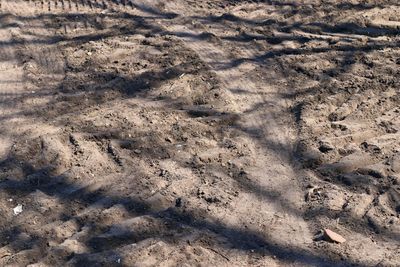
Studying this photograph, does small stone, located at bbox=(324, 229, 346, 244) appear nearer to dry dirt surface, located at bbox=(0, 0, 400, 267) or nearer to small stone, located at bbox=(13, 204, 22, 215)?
dry dirt surface, located at bbox=(0, 0, 400, 267)

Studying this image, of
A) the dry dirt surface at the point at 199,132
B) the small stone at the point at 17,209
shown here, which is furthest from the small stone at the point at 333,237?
the small stone at the point at 17,209

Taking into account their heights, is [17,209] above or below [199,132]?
below

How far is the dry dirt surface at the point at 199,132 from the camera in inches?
191

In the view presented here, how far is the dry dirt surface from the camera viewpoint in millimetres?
4863

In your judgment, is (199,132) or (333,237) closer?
(333,237)

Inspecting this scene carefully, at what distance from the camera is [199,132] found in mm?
→ 6023

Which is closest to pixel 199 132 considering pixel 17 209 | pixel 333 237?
pixel 333 237

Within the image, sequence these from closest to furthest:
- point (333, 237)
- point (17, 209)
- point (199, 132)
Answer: point (333, 237), point (17, 209), point (199, 132)

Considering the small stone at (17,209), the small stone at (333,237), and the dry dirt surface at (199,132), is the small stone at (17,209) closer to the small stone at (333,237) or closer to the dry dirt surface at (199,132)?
the dry dirt surface at (199,132)

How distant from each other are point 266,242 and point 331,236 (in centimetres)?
51

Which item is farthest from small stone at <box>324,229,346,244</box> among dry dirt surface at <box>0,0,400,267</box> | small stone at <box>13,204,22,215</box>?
small stone at <box>13,204,22,215</box>

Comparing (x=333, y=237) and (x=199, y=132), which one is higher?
(x=199, y=132)

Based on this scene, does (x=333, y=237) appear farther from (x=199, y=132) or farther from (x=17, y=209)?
(x=17, y=209)

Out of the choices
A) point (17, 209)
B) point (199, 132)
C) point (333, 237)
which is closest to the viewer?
point (333, 237)
